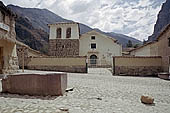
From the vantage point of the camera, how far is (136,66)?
1457cm

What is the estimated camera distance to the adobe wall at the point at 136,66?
14531 millimetres

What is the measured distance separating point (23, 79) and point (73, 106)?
89.8 inches

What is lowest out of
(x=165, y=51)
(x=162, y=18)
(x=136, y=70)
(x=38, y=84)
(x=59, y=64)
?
(x=136, y=70)

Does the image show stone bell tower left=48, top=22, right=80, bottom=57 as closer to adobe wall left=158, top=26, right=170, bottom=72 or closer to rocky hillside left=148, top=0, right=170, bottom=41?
adobe wall left=158, top=26, right=170, bottom=72

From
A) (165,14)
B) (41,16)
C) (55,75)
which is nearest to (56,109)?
(55,75)

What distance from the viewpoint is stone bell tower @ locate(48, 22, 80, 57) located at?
25.9 meters

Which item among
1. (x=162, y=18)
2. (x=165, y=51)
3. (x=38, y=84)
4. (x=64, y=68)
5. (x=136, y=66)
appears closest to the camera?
(x=38, y=84)

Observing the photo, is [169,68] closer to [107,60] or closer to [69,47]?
[107,60]

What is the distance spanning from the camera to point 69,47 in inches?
1030

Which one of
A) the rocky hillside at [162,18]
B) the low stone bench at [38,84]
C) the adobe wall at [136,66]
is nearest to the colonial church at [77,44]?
the adobe wall at [136,66]

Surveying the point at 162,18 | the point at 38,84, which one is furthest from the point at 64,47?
the point at 162,18

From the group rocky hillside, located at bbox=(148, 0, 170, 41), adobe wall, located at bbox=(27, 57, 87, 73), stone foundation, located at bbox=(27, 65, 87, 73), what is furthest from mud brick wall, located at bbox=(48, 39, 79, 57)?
rocky hillside, located at bbox=(148, 0, 170, 41)

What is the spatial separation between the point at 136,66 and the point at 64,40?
15.1 m

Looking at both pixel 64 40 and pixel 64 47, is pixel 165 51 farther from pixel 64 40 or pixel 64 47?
pixel 64 40
